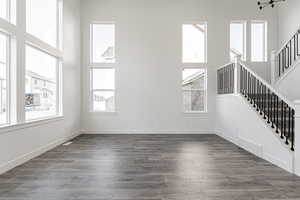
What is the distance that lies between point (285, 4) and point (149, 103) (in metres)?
5.25

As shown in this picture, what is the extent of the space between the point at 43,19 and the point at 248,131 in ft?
16.7

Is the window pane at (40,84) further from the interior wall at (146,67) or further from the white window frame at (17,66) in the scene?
the interior wall at (146,67)

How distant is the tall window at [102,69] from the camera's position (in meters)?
7.68

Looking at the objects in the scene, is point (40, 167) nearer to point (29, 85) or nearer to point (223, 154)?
point (29, 85)

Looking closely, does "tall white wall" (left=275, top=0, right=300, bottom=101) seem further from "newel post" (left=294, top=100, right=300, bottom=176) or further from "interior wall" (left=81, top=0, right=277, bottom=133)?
"newel post" (left=294, top=100, right=300, bottom=176)

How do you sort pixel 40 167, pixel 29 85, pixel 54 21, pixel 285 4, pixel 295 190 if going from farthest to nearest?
pixel 285 4 < pixel 54 21 < pixel 29 85 < pixel 40 167 < pixel 295 190

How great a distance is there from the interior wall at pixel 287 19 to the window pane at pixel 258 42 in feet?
1.53

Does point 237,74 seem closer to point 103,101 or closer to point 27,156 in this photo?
point 103,101

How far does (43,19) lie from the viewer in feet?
17.0

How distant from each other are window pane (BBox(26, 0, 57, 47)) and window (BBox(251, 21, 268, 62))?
6073 mm

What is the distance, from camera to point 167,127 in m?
7.55

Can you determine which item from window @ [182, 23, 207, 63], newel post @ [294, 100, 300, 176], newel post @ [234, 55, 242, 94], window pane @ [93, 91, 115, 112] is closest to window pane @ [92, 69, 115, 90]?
window pane @ [93, 91, 115, 112]

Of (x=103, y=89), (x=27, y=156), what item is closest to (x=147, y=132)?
(x=103, y=89)

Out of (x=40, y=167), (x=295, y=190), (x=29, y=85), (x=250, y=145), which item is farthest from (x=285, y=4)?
(x=40, y=167)
